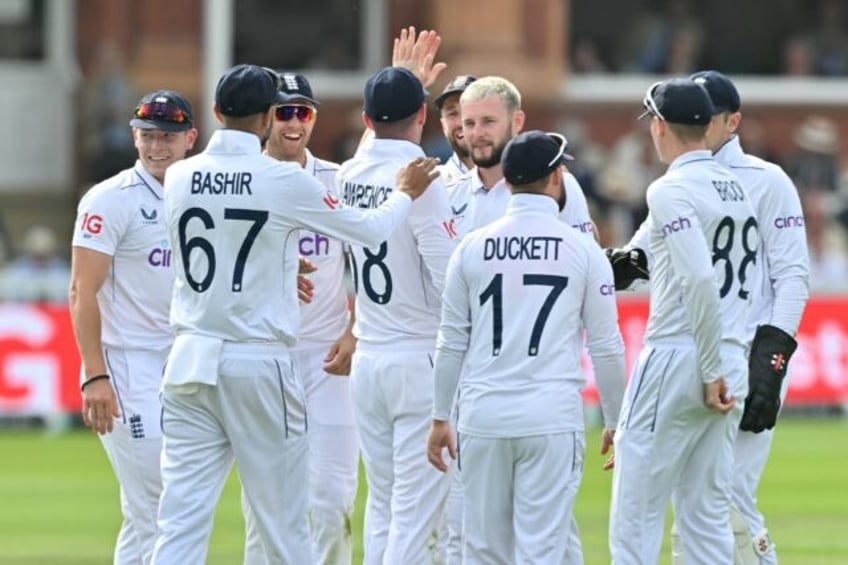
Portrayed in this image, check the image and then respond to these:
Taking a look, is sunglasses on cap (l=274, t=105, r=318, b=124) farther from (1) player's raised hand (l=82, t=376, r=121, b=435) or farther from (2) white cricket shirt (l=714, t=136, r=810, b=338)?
(2) white cricket shirt (l=714, t=136, r=810, b=338)

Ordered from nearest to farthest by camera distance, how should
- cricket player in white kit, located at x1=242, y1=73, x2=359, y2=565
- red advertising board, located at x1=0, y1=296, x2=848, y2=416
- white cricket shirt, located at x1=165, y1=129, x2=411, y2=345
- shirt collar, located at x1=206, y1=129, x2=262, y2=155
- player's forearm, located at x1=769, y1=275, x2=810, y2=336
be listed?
white cricket shirt, located at x1=165, y1=129, x2=411, y2=345 < shirt collar, located at x1=206, y1=129, x2=262, y2=155 < player's forearm, located at x1=769, y1=275, x2=810, y2=336 < cricket player in white kit, located at x1=242, y1=73, x2=359, y2=565 < red advertising board, located at x1=0, y1=296, x2=848, y2=416

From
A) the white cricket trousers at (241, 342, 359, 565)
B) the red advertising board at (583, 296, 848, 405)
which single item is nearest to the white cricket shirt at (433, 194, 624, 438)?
the white cricket trousers at (241, 342, 359, 565)

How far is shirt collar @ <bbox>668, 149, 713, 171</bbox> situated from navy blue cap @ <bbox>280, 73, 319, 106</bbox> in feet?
7.46

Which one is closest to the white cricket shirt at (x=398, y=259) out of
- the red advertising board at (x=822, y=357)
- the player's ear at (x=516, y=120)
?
the player's ear at (x=516, y=120)

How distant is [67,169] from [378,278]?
22.1 metres

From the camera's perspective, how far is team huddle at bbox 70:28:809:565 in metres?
9.91

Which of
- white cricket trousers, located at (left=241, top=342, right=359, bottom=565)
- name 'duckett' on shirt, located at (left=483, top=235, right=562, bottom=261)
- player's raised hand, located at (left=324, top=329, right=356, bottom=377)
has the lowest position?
white cricket trousers, located at (left=241, top=342, right=359, bottom=565)

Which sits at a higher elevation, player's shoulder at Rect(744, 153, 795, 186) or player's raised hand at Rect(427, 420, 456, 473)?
player's shoulder at Rect(744, 153, 795, 186)

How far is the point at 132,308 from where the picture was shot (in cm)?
1115

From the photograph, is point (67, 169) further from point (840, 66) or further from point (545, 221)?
point (545, 221)

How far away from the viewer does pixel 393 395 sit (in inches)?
434

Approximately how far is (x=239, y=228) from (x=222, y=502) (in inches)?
325

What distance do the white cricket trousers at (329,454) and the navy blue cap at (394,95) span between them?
151 cm

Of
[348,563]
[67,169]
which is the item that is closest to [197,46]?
[67,169]
